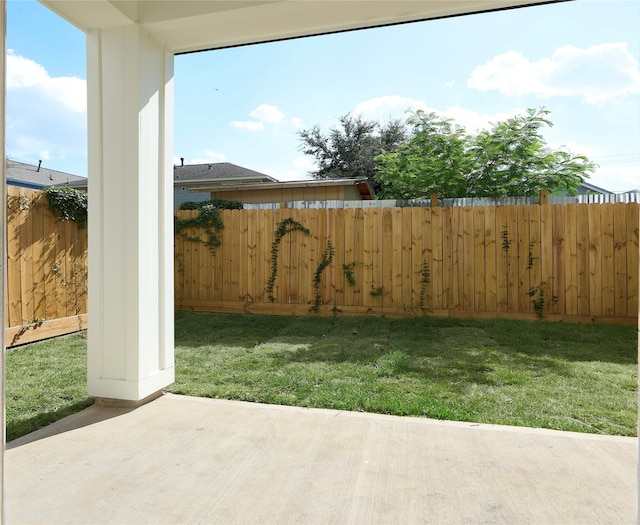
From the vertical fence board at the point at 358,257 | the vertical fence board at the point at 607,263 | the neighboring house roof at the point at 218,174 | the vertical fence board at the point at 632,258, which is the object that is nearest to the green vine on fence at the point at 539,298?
the vertical fence board at the point at 607,263

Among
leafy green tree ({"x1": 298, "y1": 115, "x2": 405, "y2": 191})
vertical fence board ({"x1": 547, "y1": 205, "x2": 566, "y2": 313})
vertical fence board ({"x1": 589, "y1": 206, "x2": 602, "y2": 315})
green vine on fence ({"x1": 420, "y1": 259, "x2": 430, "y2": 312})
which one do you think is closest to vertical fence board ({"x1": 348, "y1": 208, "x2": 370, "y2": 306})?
green vine on fence ({"x1": 420, "y1": 259, "x2": 430, "y2": 312})

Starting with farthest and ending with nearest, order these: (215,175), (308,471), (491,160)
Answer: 1. (215,175)
2. (491,160)
3. (308,471)

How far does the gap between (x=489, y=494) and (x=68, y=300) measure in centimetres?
505

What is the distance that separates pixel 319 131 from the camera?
1908 centimetres

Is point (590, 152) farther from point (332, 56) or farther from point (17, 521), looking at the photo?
point (17, 521)

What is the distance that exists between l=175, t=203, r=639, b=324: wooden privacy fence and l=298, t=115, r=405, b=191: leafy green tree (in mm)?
12651

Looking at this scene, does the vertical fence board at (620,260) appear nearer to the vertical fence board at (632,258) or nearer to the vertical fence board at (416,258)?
the vertical fence board at (632,258)

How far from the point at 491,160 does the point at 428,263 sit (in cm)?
416

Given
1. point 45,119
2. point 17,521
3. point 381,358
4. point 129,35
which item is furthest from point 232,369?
point 45,119

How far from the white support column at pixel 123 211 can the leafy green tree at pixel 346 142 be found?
53.1 feet

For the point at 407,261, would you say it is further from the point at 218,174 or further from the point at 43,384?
the point at 218,174

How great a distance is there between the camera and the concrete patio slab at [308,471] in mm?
1539

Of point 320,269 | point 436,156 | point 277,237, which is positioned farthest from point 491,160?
point 277,237

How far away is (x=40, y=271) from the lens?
4.60m
